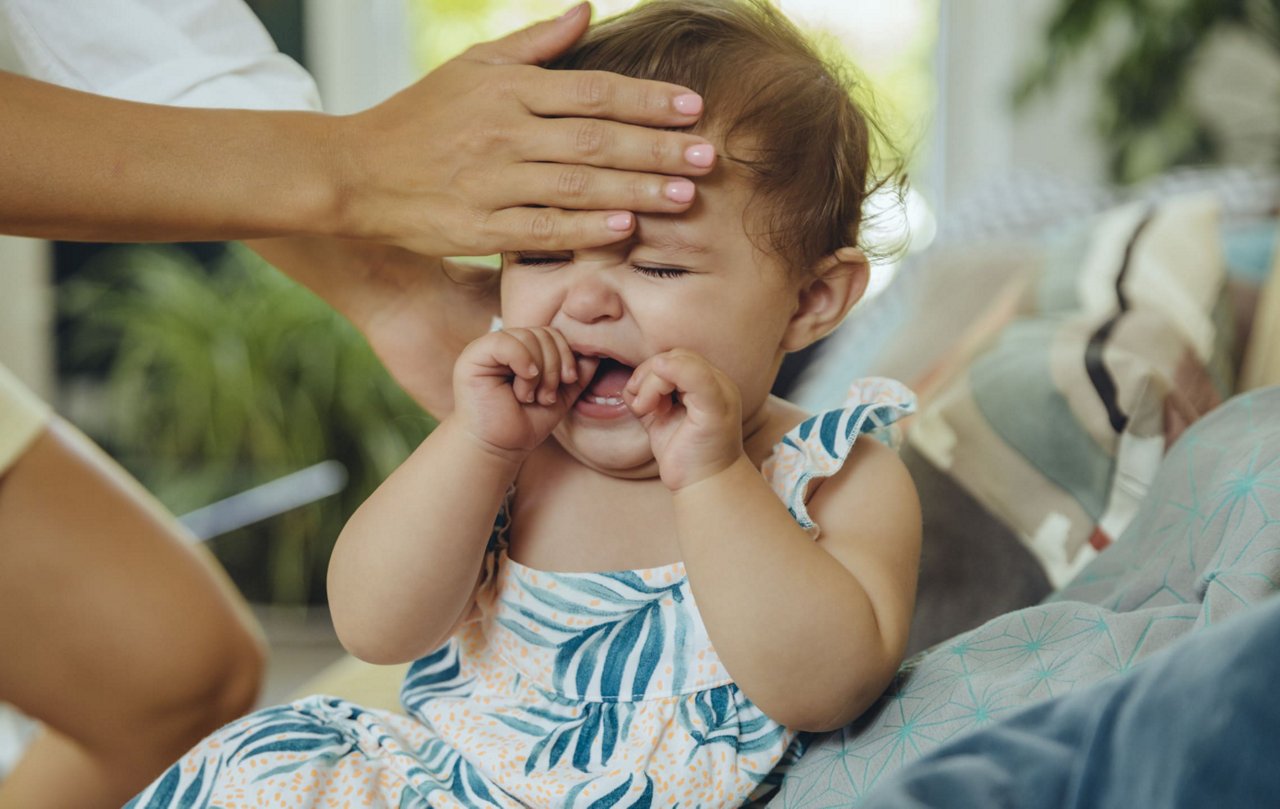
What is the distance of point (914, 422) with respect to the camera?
1.47 m

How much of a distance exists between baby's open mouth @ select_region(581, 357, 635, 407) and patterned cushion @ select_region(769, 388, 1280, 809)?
0.31 meters

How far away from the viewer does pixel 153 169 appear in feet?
2.98

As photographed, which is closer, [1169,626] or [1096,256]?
[1169,626]

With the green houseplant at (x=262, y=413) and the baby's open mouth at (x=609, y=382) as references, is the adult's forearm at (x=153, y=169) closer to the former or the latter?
the baby's open mouth at (x=609, y=382)

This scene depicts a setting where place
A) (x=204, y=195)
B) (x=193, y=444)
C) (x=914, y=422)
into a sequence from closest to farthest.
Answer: (x=204, y=195), (x=914, y=422), (x=193, y=444)

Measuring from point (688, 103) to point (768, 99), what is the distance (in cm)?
8

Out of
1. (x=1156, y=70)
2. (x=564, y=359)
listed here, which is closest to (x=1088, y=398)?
(x=564, y=359)

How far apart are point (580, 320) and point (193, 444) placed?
2.61 meters

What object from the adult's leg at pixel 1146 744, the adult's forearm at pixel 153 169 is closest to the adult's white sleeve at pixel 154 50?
the adult's forearm at pixel 153 169

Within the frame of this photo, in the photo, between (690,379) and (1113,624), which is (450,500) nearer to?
(690,379)

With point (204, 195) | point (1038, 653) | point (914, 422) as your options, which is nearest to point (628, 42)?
point (204, 195)

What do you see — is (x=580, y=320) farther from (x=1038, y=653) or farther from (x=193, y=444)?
(x=193, y=444)

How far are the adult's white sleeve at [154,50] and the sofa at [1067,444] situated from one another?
0.64 m

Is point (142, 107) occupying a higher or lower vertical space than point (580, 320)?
higher
